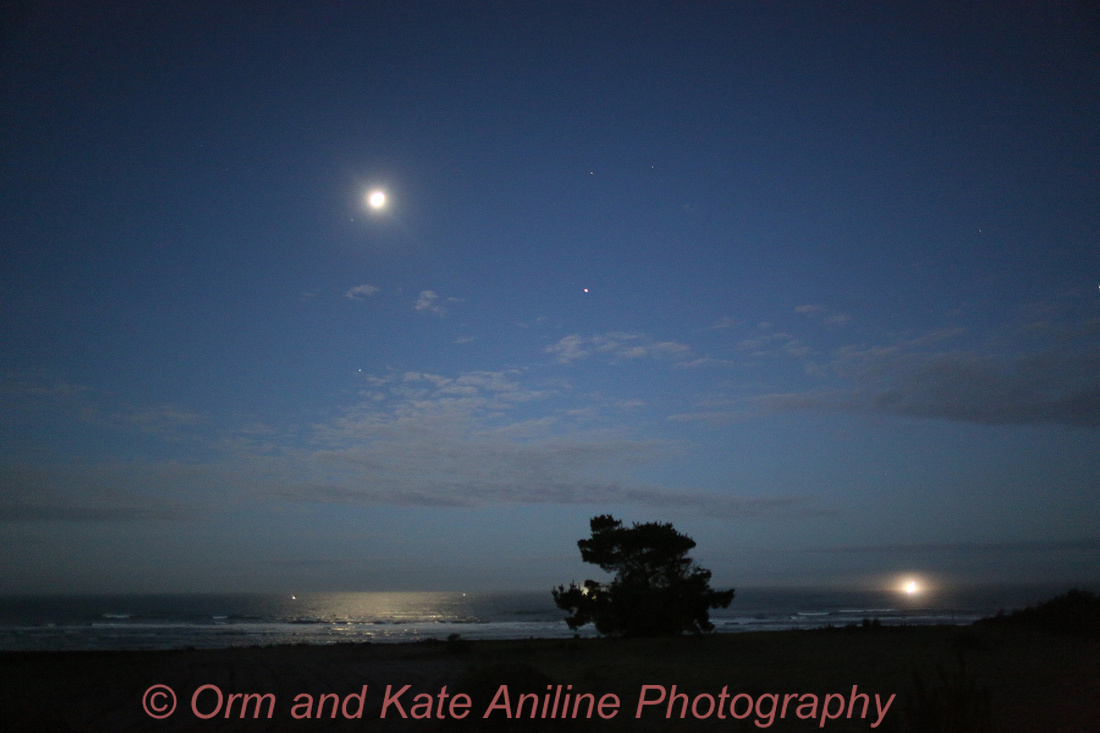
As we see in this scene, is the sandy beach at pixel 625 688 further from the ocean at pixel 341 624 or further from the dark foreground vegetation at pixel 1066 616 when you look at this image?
the ocean at pixel 341 624

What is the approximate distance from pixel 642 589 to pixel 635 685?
50.1ft

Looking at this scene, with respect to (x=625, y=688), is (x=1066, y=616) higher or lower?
higher

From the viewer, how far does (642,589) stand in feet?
92.3

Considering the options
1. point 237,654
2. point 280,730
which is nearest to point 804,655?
point 280,730

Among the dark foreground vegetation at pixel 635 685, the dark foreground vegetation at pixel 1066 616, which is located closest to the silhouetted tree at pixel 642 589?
the dark foreground vegetation at pixel 635 685

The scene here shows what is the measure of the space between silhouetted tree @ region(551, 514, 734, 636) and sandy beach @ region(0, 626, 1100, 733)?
4.94 meters

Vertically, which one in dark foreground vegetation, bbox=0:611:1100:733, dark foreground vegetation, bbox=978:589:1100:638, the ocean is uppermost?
dark foreground vegetation, bbox=978:589:1100:638

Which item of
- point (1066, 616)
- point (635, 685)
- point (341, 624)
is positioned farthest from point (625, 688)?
point (341, 624)

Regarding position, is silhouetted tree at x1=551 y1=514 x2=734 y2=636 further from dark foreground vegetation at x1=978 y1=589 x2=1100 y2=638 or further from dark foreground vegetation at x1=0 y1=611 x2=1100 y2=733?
dark foreground vegetation at x1=978 y1=589 x2=1100 y2=638

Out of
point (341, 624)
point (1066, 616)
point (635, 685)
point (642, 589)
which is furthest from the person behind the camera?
point (341, 624)

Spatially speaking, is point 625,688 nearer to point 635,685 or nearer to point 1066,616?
point 635,685

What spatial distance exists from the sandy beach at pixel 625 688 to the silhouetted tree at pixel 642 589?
194 inches

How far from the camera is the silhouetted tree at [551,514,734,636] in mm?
27297

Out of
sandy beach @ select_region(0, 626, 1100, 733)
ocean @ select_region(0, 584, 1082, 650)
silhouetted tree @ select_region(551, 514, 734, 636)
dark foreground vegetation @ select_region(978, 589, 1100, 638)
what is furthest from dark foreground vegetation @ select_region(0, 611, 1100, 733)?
ocean @ select_region(0, 584, 1082, 650)
